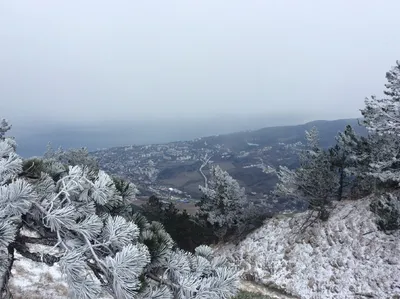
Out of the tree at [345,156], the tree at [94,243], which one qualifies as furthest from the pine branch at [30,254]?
the tree at [345,156]

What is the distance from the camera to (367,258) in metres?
15.2

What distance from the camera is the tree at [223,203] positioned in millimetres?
25891

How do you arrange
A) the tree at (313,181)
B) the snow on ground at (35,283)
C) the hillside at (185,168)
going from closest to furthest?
the snow on ground at (35,283)
the tree at (313,181)
the hillside at (185,168)

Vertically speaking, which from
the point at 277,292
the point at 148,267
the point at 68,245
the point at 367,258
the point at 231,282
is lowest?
the point at 277,292

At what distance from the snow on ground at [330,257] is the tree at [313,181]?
1074 mm

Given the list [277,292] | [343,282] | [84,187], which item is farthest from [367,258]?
[84,187]

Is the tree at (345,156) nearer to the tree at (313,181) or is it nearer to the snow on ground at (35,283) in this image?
the tree at (313,181)

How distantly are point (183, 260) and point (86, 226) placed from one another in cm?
118

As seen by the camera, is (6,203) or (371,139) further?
(371,139)

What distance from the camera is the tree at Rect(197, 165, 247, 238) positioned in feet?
84.9

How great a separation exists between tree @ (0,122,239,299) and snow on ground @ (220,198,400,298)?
13368 mm

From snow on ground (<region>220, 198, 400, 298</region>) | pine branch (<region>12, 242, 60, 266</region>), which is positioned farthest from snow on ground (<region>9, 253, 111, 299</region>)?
snow on ground (<region>220, 198, 400, 298</region>)

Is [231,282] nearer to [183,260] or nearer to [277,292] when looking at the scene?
[183,260]

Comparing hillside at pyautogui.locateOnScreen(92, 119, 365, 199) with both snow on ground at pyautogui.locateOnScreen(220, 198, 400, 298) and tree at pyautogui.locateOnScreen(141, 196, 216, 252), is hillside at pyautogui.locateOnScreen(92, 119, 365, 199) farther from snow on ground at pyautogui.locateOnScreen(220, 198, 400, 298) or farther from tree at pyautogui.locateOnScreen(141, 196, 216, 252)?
snow on ground at pyautogui.locateOnScreen(220, 198, 400, 298)
